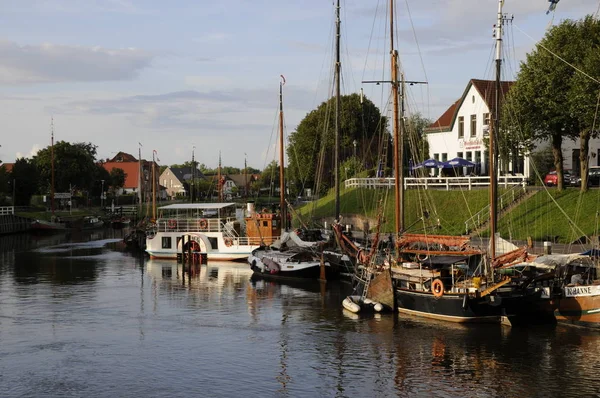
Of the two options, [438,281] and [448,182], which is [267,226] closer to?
[448,182]

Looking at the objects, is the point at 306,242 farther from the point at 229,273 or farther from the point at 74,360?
the point at 74,360

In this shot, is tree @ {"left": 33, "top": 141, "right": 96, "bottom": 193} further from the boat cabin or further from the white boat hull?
the boat cabin

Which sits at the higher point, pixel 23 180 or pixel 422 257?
pixel 23 180

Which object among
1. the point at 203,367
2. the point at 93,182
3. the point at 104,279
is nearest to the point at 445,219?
the point at 104,279

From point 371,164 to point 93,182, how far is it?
246ft

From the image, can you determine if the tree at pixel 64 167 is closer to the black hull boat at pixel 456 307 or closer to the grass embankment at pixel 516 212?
the grass embankment at pixel 516 212

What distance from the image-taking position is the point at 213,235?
2995 inches

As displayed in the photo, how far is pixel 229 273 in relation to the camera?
6688cm

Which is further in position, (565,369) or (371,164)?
(371,164)

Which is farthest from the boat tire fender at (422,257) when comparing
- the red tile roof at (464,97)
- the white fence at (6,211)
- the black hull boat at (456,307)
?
the white fence at (6,211)

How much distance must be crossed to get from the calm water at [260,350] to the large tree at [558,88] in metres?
24.0

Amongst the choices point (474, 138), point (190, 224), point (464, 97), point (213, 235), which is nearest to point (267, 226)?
point (213, 235)

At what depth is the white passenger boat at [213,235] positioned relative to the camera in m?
72.8

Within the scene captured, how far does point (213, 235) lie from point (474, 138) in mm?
31579
